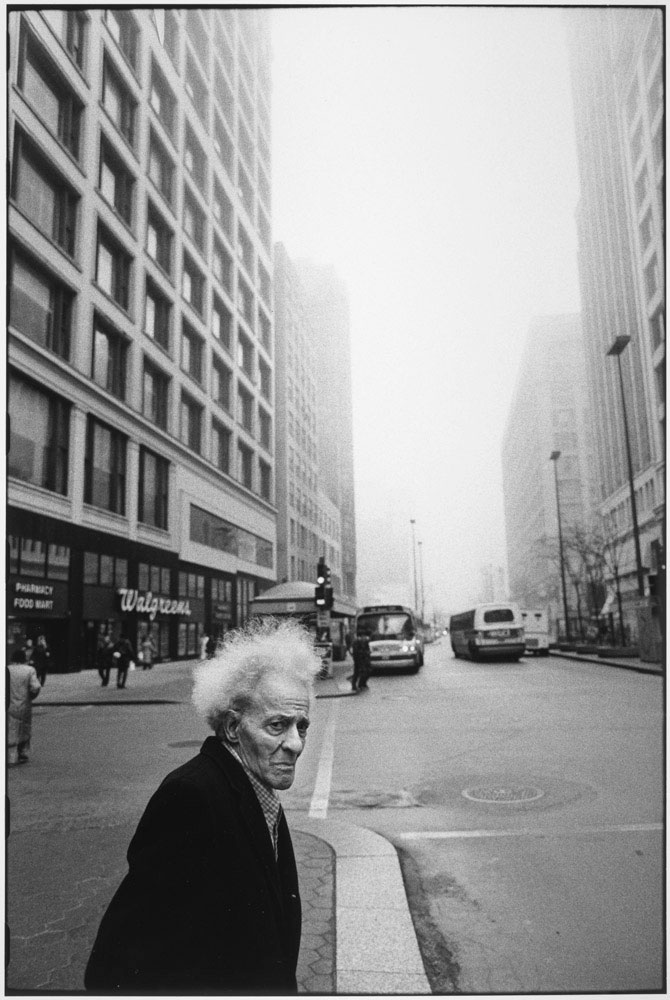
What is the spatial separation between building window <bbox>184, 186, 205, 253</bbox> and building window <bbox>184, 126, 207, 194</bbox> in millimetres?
175

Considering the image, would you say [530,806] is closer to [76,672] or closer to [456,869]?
[456,869]

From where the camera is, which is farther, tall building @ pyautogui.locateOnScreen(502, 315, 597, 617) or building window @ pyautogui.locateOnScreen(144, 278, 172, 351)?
tall building @ pyautogui.locateOnScreen(502, 315, 597, 617)

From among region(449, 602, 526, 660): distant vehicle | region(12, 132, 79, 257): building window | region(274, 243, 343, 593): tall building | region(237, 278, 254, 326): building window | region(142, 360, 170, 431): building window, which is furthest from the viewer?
region(449, 602, 526, 660): distant vehicle

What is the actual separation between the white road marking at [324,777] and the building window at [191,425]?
4.51 meters

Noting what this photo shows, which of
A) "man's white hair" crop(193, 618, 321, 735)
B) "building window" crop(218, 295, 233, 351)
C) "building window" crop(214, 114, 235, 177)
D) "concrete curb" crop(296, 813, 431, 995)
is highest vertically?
"building window" crop(214, 114, 235, 177)

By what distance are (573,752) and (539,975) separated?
18.7 feet

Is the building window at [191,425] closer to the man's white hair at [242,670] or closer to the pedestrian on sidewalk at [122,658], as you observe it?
the pedestrian on sidewalk at [122,658]

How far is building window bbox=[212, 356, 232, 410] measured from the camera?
1044cm

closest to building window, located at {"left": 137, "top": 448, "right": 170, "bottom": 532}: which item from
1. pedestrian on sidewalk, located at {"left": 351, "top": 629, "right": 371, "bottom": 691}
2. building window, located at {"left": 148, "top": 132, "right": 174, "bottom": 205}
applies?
building window, located at {"left": 148, "top": 132, "right": 174, "bottom": 205}

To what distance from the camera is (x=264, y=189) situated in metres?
5.51

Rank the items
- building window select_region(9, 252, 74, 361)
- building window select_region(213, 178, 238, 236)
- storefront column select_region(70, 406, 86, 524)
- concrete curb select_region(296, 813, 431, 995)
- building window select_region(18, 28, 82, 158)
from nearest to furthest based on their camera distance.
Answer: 1. concrete curb select_region(296, 813, 431, 995)
2. building window select_region(18, 28, 82, 158)
3. building window select_region(9, 252, 74, 361)
4. building window select_region(213, 178, 238, 236)
5. storefront column select_region(70, 406, 86, 524)

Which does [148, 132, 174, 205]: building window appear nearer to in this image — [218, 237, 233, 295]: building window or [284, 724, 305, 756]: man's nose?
[218, 237, 233, 295]: building window

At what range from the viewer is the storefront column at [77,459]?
24.4 feet

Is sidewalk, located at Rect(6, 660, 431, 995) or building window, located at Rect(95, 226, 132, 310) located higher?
building window, located at Rect(95, 226, 132, 310)
